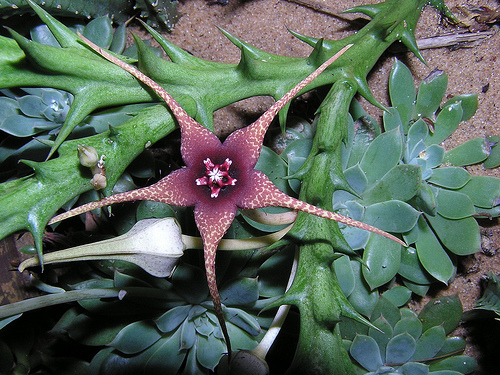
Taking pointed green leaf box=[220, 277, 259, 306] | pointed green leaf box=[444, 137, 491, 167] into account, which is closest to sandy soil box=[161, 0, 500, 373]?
pointed green leaf box=[444, 137, 491, 167]

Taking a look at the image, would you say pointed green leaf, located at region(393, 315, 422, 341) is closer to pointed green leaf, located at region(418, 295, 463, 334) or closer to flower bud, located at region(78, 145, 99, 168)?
pointed green leaf, located at region(418, 295, 463, 334)

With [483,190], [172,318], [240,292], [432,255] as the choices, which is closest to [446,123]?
[483,190]

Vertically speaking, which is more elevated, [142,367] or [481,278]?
[481,278]

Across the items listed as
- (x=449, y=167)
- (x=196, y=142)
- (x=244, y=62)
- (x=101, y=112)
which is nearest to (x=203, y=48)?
(x=101, y=112)

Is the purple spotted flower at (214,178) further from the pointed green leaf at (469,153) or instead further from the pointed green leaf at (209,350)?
the pointed green leaf at (469,153)

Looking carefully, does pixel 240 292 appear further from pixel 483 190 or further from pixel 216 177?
pixel 483 190

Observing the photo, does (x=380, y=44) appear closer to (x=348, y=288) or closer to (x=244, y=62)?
(x=244, y=62)
